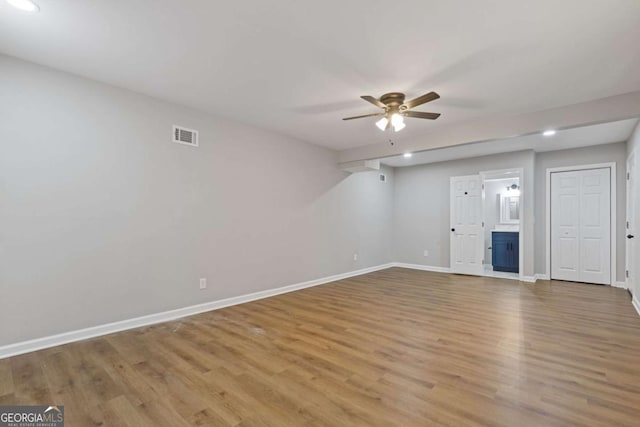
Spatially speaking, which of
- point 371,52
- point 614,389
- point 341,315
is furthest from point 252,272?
point 614,389

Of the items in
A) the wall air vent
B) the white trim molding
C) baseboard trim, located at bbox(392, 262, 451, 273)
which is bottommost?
baseboard trim, located at bbox(392, 262, 451, 273)

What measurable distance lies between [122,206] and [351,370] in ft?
9.37

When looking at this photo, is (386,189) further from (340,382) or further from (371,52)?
(340,382)

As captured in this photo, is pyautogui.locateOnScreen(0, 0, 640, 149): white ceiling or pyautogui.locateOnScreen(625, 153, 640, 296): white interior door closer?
pyautogui.locateOnScreen(0, 0, 640, 149): white ceiling

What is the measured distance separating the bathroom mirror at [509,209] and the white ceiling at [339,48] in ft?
15.2

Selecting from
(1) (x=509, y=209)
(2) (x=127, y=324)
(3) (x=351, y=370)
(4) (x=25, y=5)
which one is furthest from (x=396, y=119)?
(1) (x=509, y=209)

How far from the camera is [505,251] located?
677cm

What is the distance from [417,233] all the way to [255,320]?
5042mm

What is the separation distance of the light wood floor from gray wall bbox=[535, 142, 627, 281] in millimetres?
2106

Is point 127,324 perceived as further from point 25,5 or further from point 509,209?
point 509,209

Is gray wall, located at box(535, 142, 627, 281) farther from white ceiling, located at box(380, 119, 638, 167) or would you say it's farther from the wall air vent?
Result: the wall air vent

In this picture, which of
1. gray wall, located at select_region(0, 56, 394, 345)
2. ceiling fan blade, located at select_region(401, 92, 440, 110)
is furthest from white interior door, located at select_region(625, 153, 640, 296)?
gray wall, located at select_region(0, 56, 394, 345)

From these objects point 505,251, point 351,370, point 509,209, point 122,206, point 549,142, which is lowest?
point 351,370

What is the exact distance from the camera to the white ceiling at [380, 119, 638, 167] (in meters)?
4.49
